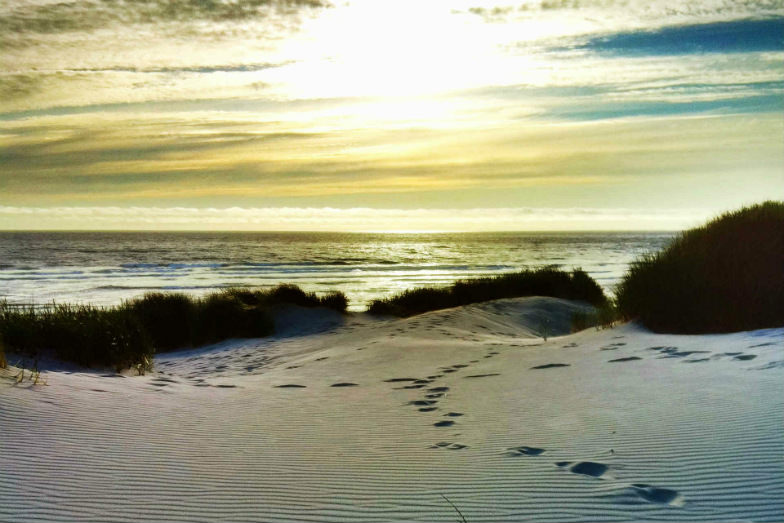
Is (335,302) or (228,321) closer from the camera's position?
(228,321)

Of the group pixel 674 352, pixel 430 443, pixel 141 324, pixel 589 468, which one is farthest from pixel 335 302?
pixel 589 468

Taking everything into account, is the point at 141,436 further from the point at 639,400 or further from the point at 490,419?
the point at 639,400

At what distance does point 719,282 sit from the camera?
9.73m

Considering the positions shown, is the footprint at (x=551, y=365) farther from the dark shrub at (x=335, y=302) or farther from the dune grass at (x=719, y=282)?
the dark shrub at (x=335, y=302)

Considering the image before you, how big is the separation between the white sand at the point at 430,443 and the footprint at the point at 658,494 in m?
0.01

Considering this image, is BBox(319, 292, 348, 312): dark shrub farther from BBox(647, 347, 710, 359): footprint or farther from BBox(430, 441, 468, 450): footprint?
BBox(430, 441, 468, 450): footprint

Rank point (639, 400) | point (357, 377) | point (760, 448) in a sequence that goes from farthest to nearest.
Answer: point (357, 377) < point (639, 400) < point (760, 448)

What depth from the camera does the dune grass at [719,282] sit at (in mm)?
9484

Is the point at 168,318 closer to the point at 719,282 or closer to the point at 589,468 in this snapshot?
the point at 719,282

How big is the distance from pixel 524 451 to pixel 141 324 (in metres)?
8.53

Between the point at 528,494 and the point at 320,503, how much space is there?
1195 mm

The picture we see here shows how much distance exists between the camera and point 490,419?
5938 millimetres

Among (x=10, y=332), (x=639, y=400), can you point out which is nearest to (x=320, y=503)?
(x=639, y=400)

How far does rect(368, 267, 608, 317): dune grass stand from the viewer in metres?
19.7
